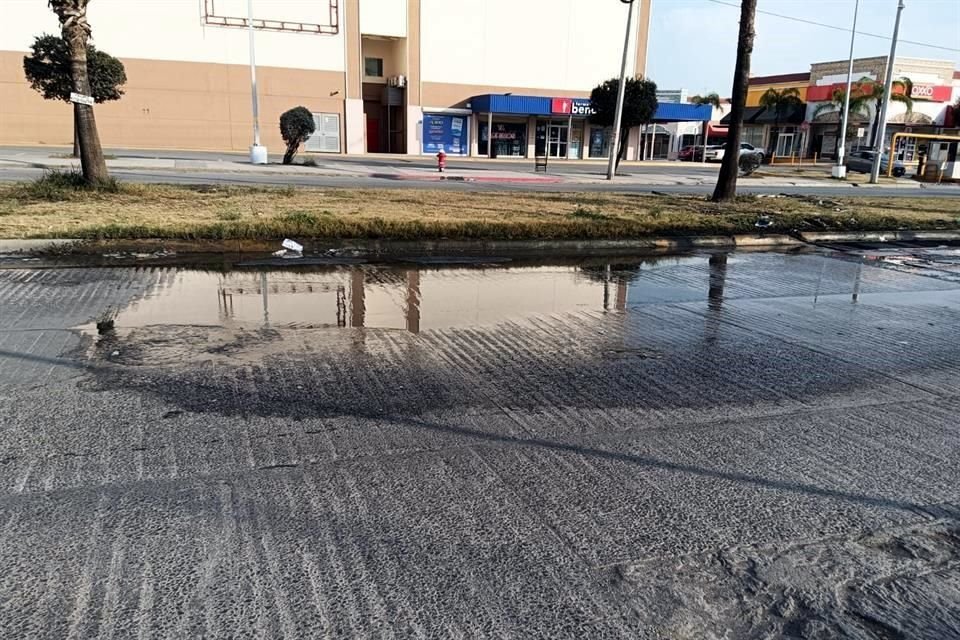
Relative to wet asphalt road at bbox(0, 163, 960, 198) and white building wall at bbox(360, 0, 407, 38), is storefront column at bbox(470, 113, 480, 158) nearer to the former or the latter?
white building wall at bbox(360, 0, 407, 38)

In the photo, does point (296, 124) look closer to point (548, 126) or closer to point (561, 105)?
point (561, 105)

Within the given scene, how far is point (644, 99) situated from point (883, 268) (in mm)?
33218

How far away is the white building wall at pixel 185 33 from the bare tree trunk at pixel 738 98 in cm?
3342

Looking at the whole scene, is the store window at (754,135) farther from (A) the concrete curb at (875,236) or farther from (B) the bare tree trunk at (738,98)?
(A) the concrete curb at (875,236)

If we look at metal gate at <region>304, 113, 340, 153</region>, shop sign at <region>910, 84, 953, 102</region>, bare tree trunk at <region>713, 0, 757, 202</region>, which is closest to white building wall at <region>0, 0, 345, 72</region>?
metal gate at <region>304, 113, 340, 153</region>

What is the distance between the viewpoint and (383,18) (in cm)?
4738

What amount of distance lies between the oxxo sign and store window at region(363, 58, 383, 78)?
12.7 meters

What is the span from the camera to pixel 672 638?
271 cm

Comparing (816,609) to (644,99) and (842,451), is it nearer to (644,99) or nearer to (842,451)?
(842,451)

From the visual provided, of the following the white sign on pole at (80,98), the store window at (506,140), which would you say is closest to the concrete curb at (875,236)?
the white sign on pole at (80,98)

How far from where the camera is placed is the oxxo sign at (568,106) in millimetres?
49625

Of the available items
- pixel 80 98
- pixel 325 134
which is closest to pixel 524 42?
pixel 325 134

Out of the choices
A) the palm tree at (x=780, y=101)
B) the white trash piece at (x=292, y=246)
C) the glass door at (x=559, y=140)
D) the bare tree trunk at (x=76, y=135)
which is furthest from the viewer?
the palm tree at (x=780, y=101)

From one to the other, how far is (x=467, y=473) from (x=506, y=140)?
50.7 m
